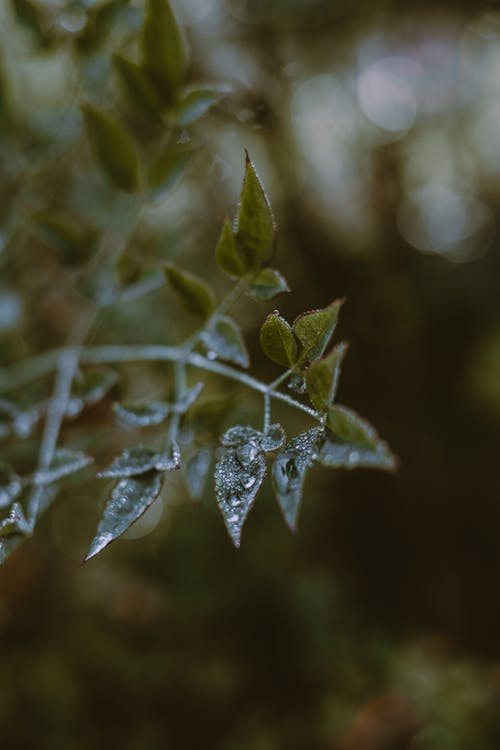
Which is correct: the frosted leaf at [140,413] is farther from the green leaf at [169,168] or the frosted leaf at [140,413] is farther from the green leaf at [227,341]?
the green leaf at [169,168]

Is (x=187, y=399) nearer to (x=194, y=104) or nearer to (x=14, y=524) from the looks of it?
Result: (x=14, y=524)

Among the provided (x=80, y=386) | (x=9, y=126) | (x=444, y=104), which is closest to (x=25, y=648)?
(x=80, y=386)

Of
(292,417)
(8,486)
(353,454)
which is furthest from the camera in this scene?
(292,417)

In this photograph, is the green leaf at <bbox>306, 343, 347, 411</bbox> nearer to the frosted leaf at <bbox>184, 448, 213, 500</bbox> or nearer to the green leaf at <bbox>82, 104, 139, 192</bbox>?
the frosted leaf at <bbox>184, 448, 213, 500</bbox>

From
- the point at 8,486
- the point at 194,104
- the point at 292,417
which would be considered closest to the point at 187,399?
the point at 8,486

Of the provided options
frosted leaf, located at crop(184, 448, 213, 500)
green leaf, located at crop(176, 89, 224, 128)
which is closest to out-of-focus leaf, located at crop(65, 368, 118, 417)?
frosted leaf, located at crop(184, 448, 213, 500)

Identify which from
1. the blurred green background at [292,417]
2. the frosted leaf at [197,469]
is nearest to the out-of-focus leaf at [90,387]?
the blurred green background at [292,417]
